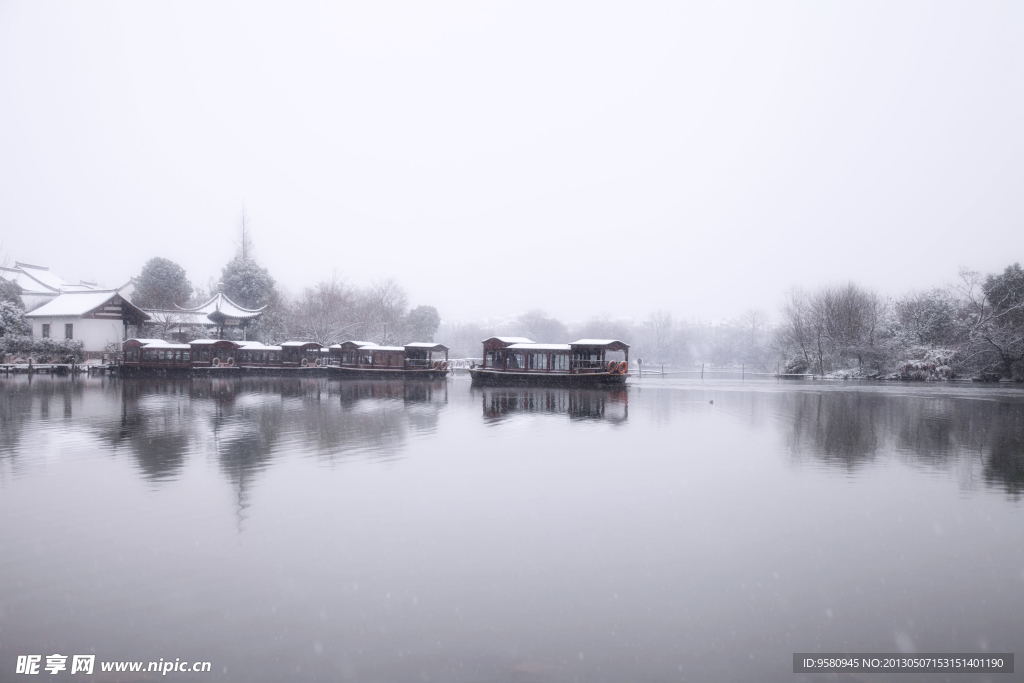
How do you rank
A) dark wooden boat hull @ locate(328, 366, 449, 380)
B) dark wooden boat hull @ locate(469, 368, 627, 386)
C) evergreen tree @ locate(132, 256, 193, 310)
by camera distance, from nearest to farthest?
dark wooden boat hull @ locate(469, 368, 627, 386), dark wooden boat hull @ locate(328, 366, 449, 380), evergreen tree @ locate(132, 256, 193, 310)

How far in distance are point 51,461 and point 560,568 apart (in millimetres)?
10903

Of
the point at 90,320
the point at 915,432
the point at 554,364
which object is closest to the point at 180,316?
the point at 90,320

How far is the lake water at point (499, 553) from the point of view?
5398 millimetres

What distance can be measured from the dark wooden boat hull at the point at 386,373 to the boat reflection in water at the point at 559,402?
30.1 feet

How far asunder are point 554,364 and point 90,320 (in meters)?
33.2

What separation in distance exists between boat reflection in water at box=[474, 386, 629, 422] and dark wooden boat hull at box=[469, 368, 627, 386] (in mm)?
1430

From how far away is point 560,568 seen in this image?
23.4 feet

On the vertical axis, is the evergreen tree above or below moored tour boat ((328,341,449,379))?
above

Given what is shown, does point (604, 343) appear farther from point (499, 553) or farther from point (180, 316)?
point (180, 316)

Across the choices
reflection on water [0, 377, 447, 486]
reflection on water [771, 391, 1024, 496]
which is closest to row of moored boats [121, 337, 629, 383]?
reflection on water [0, 377, 447, 486]

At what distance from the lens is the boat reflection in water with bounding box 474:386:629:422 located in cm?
2223

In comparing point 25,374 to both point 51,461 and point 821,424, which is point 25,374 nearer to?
point 51,461

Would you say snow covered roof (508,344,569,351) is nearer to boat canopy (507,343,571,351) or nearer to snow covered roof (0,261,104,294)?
boat canopy (507,343,571,351)

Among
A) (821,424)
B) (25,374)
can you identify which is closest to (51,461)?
(821,424)
